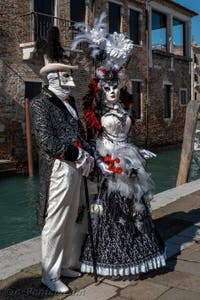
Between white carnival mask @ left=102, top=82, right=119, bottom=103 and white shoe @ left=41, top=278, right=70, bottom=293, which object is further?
white carnival mask @ left=102, top=82, right=119, bottom=103

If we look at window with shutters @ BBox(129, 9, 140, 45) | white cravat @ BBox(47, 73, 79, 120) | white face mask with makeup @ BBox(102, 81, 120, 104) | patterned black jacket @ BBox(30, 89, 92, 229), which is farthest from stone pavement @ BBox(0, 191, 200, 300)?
window with shutters @ BBox(129, 9, 140, 45)

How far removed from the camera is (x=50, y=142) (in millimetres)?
2898

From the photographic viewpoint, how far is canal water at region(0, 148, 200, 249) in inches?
244

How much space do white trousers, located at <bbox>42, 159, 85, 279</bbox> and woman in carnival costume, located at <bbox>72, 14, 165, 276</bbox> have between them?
351mm

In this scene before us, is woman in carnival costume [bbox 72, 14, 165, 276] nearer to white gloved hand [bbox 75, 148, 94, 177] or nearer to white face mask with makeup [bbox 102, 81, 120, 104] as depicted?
white face mask with makeup [bbox 102, 81, 120, 104]

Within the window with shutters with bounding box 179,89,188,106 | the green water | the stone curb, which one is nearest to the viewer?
the stone curb

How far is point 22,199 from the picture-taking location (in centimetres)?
878

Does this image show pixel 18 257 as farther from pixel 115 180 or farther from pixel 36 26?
pixel 36 26

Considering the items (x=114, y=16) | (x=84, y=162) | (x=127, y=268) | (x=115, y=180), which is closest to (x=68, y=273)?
(x=127, y=268)

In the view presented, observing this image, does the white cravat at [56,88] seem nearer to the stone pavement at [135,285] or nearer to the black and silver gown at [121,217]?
the black and silver gown at [121,217]

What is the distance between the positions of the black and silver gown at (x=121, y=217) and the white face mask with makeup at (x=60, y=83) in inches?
21.3

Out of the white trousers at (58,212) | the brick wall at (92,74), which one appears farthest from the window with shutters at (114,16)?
the white trousers at (58,212)

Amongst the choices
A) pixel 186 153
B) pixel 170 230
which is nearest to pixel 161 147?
pixel 186 153

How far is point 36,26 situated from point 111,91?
10031 millimetres
